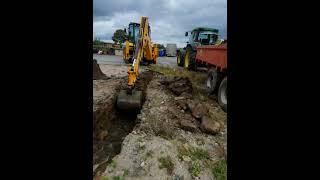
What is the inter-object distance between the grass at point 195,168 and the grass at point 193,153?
0.13 metres

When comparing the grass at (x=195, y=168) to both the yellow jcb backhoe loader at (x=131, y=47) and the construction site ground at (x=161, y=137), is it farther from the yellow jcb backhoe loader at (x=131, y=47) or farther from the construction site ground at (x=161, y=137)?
the yellow jcb backhoe loader at (x=131, y=47)

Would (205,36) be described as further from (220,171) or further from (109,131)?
(220,171)

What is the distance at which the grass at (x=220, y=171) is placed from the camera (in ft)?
12.4

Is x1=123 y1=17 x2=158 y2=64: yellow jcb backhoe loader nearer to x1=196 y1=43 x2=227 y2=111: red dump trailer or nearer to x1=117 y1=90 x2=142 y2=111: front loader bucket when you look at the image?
x1=196 y1=43 x2=227 y2=111: red dump trailer

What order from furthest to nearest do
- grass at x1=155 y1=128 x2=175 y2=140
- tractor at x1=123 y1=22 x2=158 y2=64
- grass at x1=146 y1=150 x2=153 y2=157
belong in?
tractor at x1=123 y1=22 x2=158 y2=64
grass at x1=155 y1=128 x2=175 y2=140
grass at x1=146 y1=150 x2=153 y2=157

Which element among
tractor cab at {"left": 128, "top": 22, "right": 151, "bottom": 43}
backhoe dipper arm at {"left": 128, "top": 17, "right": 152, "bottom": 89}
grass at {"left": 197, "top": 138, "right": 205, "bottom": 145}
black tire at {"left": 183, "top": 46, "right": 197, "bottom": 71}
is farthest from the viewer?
tractor cab at {"left": 128, "top": 22, "right": 151, "bottom": 43}

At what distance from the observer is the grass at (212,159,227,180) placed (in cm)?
379

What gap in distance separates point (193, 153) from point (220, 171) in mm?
569

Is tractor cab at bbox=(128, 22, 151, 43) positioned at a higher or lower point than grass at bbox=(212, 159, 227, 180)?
higher

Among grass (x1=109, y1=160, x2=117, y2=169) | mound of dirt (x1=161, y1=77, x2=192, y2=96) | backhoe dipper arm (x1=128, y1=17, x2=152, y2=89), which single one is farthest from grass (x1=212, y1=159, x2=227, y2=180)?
mound of dirt (x1=161, y1=77, x2=192, y2=96)
